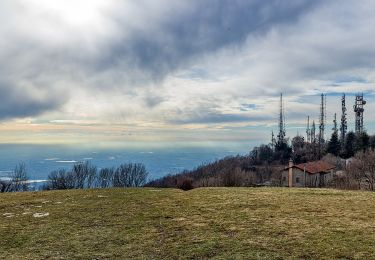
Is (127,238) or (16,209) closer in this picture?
(127,238)

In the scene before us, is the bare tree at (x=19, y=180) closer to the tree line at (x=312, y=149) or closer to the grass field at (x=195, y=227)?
the grass field at (x=195, y=227)

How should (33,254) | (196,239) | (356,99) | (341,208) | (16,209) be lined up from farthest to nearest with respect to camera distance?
1. (356,99)
2. (16,209)
3. (341,208)
4. (196,239)
5. (33,254)

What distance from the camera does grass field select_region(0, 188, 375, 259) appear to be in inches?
374

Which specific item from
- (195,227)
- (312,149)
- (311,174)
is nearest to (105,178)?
(311,174)

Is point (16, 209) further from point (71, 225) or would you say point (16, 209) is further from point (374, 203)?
point (374, 203)

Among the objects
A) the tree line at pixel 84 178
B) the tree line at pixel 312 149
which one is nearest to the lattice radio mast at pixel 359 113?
the tree line at pixel 312 149

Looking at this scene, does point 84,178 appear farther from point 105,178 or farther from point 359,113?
point 359,113

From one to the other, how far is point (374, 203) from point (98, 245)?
A: 10.9 m

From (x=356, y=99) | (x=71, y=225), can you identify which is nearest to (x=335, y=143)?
(x=356, y=99)

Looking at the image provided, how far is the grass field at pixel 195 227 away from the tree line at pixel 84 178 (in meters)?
61.8

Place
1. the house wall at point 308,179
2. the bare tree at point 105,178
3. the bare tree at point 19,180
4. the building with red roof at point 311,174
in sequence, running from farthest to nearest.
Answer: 1. the bare tree at point 105,178
2. the building with red roof at point 311,174
3. the house wall at point 308,179
4. the bare tree at point 19,180

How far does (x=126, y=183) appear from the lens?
94812mm

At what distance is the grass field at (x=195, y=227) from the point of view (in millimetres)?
9500

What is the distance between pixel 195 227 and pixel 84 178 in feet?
264
